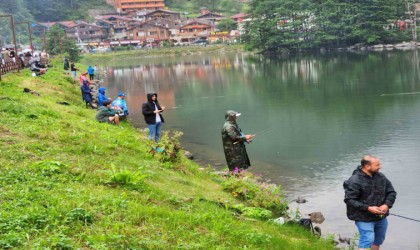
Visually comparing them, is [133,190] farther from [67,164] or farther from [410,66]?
[410,66]

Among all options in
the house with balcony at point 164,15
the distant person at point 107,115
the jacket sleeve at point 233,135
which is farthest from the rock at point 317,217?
the house with balcony at point 164,15

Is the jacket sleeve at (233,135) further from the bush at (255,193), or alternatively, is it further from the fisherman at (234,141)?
the bush at (255,193)

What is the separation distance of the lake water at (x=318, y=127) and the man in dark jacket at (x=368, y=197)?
91.6 inches

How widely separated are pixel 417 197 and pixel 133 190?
24.0ft

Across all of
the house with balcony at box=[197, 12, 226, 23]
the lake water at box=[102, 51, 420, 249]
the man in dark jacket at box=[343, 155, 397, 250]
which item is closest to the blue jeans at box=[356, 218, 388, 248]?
the man in dark jacket at box=[343, 155, 397, 250]

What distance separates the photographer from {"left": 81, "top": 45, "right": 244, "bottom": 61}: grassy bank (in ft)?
345

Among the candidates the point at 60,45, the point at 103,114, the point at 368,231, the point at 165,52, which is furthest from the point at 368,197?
the point at 165,52

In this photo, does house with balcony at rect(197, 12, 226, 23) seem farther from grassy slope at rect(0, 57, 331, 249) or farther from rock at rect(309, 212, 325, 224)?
rock at rect(309, 212, 325, 224)

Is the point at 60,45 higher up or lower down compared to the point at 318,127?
higher up

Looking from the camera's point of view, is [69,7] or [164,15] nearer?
[164,15]

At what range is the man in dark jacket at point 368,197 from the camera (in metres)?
7.05

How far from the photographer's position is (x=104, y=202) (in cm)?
741

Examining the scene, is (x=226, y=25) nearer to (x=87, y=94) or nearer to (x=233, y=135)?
(x=87, y=94)

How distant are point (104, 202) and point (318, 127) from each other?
15474 mm
